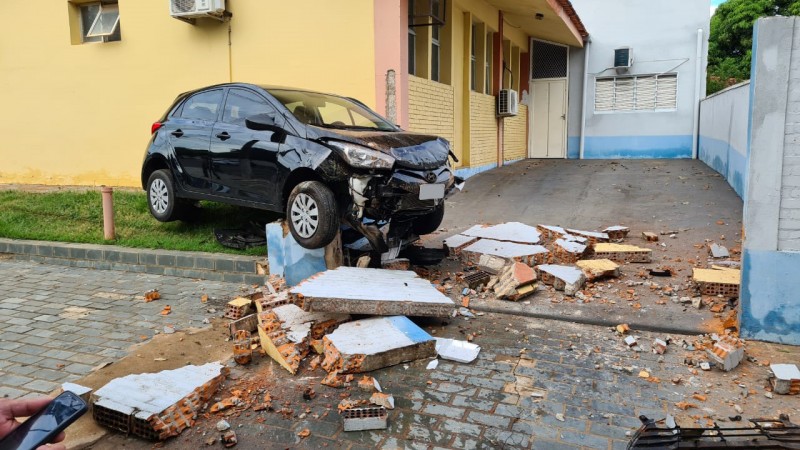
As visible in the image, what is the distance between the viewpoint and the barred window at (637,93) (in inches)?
662

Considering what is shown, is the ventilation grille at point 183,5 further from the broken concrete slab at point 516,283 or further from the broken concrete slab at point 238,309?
the broken concrete slab at point 516,283

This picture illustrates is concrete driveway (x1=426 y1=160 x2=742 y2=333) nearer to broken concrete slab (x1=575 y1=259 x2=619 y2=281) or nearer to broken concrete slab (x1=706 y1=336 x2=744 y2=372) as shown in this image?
broken concrete slab (x1=575 y1=259 x2=619 y2=281)

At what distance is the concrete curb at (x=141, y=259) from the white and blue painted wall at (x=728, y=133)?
650 centimetres

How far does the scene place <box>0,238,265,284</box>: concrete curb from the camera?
6.54 m

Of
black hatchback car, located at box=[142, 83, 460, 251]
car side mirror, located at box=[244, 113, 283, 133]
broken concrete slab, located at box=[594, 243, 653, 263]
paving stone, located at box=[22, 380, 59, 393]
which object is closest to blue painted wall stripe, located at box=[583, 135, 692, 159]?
broken concrete slab, located at box=[594, 243, 653, 263]

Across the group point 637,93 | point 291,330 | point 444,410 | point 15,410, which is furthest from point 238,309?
point 637,93

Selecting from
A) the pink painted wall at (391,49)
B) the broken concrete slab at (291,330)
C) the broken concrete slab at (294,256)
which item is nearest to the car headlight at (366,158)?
the broken concrete slab at (294,256)

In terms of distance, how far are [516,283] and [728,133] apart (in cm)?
811

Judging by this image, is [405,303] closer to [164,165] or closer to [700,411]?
[700,411]

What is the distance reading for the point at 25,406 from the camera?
1.79 meters

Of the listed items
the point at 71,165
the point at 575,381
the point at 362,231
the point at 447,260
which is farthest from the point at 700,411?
the point at 71,165

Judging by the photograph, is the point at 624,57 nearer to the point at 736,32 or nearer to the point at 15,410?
the point at 736,32

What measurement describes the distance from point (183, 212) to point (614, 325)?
5.49 metres

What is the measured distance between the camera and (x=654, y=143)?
672 inches
